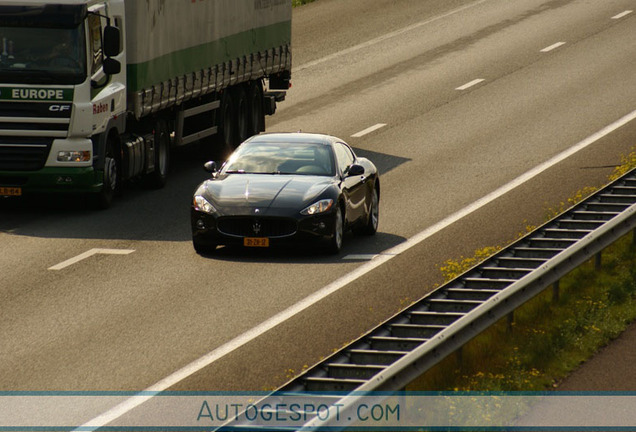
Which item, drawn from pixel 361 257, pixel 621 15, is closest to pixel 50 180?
pixel 361 257

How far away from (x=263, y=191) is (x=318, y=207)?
70 cm

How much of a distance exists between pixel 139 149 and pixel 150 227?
276 cm

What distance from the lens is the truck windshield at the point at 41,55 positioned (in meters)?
19.8

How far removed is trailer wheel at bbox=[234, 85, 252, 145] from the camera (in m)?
27.0

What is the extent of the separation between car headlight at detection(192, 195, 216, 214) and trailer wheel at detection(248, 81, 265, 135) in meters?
10.4

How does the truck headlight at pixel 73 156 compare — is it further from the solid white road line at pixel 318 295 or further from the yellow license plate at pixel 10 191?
the solid white road line at pixel 318 295

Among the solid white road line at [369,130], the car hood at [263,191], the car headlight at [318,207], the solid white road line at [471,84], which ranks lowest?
the solid white road line at [471,84]

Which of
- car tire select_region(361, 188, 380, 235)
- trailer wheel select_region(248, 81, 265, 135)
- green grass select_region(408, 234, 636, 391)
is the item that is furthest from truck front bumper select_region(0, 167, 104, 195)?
green grass select_region(408, 234, 636, 391)

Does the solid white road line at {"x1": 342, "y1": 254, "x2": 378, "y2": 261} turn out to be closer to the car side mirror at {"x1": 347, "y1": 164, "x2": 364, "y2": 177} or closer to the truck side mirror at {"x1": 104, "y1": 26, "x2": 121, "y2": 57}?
the car side mirror at {"x1": 347, "y1": 164, "x2": 364, "y2": 177}

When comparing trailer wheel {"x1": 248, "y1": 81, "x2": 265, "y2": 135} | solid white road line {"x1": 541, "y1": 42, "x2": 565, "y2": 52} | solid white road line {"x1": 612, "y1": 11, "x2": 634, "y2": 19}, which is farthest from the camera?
solid white road line {"x1": 612, "y1": 11, "x2": 634, "y2": 19}

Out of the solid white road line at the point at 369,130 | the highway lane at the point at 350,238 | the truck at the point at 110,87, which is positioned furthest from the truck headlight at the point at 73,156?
the solid white road line at the point at 369,130

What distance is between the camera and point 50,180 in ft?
66.1

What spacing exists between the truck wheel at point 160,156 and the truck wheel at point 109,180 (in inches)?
55.2

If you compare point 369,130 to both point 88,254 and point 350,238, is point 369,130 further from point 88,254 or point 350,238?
point 88,254
